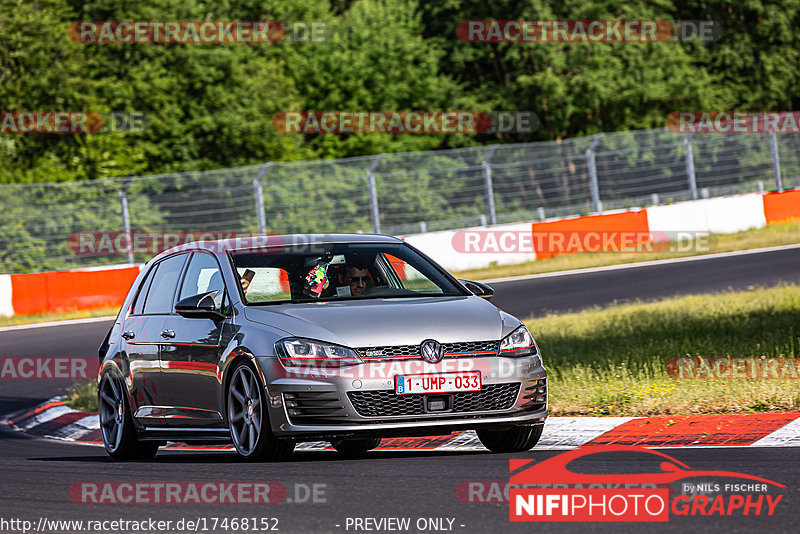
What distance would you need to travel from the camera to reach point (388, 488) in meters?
6.77

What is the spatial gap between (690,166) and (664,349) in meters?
18.7

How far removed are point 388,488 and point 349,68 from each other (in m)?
34.0

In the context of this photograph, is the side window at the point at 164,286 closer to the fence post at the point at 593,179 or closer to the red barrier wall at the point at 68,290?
the red barrier wall at the point at 68,290

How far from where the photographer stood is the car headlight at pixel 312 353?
7613 millimetres

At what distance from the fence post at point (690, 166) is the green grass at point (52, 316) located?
45.0ft

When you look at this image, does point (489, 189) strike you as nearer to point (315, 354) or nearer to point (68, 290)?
point (68, 290)

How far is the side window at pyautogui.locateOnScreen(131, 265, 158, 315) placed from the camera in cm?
977

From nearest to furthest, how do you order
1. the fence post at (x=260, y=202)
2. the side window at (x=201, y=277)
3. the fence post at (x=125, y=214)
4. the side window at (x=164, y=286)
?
the side window at (x=201, y=277)
the side window at (x=164, y=286)
the fence post at (x=125, y=214)
the fence post at (x=260, y=202)

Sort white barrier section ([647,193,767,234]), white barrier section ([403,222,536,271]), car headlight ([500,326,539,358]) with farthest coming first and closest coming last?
white barrier section ([647,193,767,234]) → white barrier section ([403,222,536,271]) → car headlight ([500,326,539,358])

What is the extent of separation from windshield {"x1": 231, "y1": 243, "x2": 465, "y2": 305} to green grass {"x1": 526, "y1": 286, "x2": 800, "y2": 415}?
1.69 m

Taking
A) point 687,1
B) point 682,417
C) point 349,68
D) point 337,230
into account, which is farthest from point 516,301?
point 687,1

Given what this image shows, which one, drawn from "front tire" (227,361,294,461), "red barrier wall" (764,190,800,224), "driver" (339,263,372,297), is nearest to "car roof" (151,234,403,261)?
"driver" (339,263,372,297)

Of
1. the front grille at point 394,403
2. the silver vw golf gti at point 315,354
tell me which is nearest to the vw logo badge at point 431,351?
the silver vw golf gti at point 315,354

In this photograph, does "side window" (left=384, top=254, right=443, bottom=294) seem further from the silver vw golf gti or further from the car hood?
the car hood
